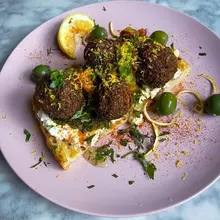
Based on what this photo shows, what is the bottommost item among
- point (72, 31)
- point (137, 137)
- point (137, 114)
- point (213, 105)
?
point (137, 137)

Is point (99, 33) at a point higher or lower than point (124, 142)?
higher

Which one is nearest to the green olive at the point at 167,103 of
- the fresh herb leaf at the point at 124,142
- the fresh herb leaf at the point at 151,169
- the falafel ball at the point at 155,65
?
the falafel ball at the point at 155,65

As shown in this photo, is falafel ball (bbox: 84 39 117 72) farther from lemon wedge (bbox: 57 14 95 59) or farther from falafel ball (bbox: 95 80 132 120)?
lemon wedge (bbox: 57 14 95 59)

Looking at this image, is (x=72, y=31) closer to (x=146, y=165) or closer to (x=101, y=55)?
(x=101, y=55)

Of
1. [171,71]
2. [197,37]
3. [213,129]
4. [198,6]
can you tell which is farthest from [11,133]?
[198,6]

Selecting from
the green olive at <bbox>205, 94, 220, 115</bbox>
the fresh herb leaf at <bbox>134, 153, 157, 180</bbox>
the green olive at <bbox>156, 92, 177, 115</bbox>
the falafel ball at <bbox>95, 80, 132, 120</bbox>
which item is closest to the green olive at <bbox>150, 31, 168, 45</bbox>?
the green olive at <bbox>156, 92, 177, 115</bbox>

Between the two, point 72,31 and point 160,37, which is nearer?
point 160,37

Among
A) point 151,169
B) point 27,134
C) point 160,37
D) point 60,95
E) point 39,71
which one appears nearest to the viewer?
Result: point 60,95

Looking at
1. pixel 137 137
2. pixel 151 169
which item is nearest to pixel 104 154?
pixel 137 137
